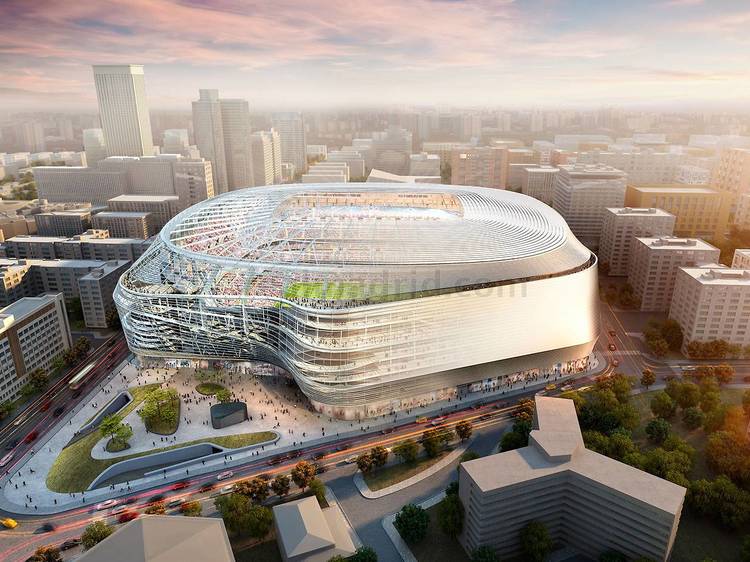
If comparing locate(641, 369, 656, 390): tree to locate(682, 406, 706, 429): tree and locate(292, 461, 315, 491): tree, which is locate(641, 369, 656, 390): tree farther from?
locate(292, 461, 315, 491): tree

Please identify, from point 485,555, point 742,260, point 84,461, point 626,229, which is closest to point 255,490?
point 84,461

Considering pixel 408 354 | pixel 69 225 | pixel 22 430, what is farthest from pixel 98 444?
pixel 69 225

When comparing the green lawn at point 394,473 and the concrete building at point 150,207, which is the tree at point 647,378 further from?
the concrete building at point 150,207

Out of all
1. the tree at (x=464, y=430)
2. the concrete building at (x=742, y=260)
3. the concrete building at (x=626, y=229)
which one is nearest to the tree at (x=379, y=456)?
the tree at (x=464, y=430)

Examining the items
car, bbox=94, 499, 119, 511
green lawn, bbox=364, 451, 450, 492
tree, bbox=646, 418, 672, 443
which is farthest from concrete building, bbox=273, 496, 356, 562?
tree, bbox=646, 418, 672, 443

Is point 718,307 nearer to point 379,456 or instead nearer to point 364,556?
point 379,456

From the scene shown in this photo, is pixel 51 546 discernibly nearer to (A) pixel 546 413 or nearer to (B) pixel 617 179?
(A) pixel 546 413
